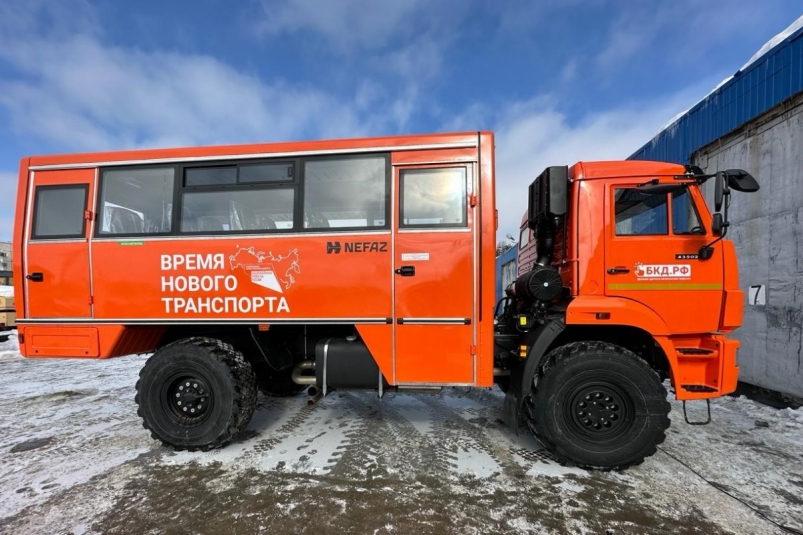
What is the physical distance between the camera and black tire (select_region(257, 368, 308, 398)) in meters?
4.86

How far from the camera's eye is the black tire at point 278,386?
191 inches

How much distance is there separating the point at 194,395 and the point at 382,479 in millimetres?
2070

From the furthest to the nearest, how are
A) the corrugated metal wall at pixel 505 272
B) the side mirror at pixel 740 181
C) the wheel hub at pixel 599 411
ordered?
the corrugated metal wall at pixel 505 272, the wheel hub at pixel 599 411, the side mirror at pixel 740 181

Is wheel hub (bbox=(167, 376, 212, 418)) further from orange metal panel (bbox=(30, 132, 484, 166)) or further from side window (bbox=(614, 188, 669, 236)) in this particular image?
side window (bbox=(614, 188, 669, 236))

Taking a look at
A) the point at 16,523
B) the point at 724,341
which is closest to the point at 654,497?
the point at 724,341

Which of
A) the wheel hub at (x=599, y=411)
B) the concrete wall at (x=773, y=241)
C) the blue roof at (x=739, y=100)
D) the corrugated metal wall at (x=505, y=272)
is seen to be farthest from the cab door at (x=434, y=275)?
the corrugated metal wall at (x=505, y=272)

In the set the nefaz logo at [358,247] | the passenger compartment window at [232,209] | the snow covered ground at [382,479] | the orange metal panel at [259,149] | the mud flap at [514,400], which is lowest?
the snow covered ground at [382,479]

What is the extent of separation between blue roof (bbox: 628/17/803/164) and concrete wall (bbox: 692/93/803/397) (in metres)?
0.17

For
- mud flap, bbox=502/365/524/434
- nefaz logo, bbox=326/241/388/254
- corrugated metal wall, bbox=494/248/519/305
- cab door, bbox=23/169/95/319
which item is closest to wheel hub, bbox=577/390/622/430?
mud flap, bbox=502/365/524/434

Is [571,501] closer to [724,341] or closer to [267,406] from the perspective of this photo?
[724,341]

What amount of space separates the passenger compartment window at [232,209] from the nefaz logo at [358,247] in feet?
2.08

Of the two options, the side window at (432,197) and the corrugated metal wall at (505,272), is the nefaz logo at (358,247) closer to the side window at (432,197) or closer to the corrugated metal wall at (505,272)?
the side window at (432,197)

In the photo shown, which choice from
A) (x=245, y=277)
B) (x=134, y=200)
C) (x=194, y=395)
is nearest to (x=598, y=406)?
(x=245, y=277)

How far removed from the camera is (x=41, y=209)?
12.3 feet
